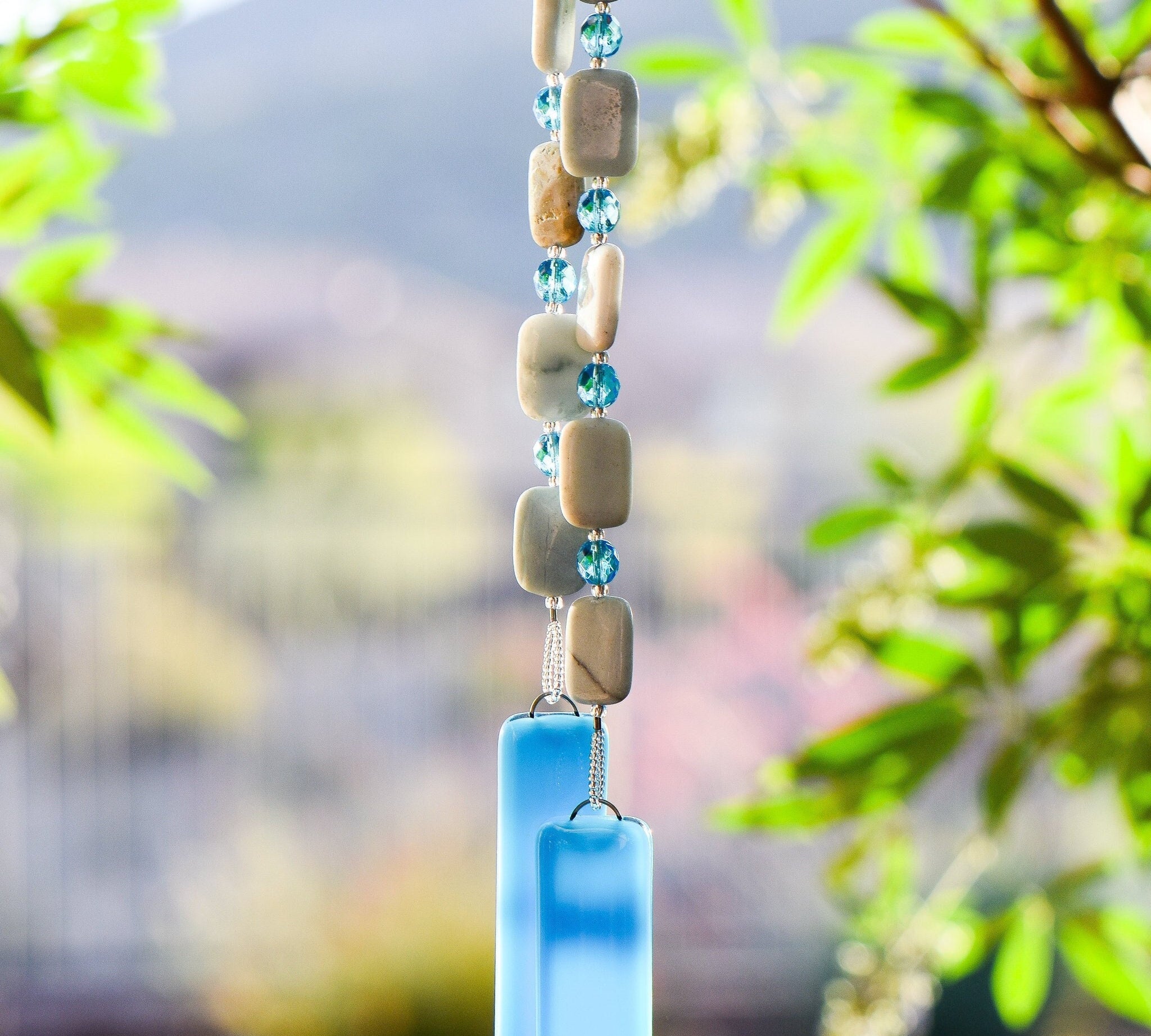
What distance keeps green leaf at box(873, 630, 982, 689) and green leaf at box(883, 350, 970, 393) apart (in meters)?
0.11

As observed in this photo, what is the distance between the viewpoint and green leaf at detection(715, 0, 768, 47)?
0.59 metres

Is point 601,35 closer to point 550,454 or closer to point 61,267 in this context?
point 550,454

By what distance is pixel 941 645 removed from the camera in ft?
1.92

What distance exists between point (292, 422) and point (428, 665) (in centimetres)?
43

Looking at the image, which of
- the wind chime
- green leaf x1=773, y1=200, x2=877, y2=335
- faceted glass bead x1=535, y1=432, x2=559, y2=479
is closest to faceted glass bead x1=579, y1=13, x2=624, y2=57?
the wind chime

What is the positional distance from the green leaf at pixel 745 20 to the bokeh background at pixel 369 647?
4.23ft

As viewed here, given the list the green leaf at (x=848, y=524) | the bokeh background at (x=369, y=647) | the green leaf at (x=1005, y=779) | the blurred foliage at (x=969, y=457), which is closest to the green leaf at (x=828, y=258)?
the blurred foliage at (x=969, y=457)

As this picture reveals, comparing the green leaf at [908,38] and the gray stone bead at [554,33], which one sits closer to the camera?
the gray stone bead at [554,33]

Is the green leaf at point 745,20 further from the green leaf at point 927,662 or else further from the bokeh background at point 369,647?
the bokeh background at point 369,647

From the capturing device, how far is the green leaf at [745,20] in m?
0.59

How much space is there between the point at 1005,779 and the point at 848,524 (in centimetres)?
14

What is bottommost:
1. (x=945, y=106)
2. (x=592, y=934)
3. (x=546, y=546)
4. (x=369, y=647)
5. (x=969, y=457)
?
(x=592, y=934)

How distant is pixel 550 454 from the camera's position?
1.25 feet

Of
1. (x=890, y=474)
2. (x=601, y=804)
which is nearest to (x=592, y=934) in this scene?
(x=601, y=804)
